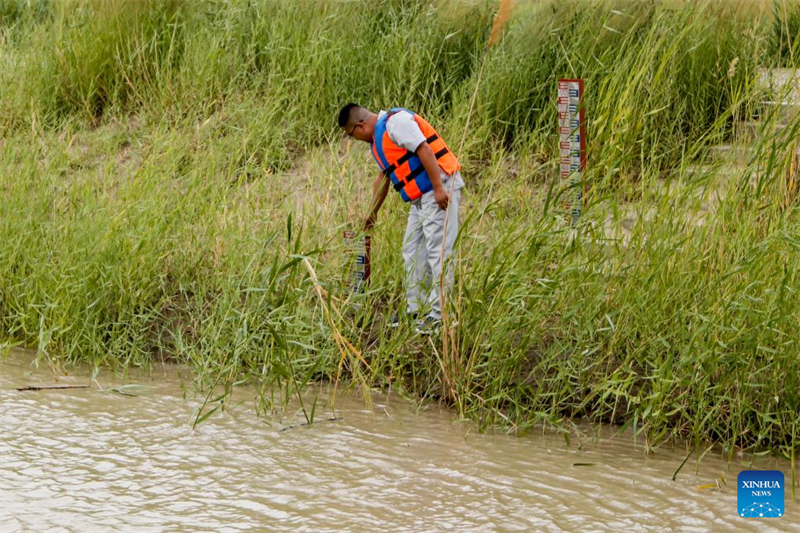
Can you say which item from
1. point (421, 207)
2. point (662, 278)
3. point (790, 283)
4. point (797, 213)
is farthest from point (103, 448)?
point (797, 213)

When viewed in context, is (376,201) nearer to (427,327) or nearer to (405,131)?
(405,131)

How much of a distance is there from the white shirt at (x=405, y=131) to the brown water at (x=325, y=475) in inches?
53.4

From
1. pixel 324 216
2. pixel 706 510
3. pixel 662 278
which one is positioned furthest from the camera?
pixel 324 216

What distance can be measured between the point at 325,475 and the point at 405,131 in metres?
2.06

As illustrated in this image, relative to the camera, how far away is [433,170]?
537 cm

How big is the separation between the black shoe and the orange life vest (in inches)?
31.7

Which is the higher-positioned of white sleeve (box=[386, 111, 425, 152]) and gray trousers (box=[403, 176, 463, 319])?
white sleeve (box=[386, 111, 425, 152])

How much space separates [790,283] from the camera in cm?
439

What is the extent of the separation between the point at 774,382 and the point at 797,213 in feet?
3.53

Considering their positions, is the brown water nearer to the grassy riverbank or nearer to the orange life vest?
the grassy riverbank

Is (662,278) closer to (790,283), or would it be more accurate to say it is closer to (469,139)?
(790,283)

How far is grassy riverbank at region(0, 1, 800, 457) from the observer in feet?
14.9

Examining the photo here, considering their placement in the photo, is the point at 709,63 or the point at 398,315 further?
the point at 709,63

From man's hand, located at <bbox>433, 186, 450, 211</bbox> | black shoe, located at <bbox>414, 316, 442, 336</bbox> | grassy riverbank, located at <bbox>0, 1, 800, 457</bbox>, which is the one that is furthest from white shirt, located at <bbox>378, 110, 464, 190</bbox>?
black shoe, located at <bbox>414, 316, 442, 336</bbox>
